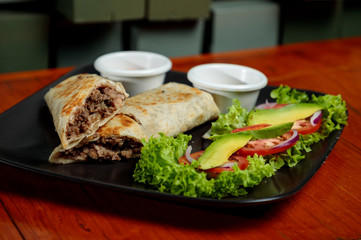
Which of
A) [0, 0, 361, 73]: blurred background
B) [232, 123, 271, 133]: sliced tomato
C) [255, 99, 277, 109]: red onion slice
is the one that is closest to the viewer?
[232, 123, 271, 133]: sliced tomato

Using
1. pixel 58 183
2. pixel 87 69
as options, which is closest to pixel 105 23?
pixel 87 69

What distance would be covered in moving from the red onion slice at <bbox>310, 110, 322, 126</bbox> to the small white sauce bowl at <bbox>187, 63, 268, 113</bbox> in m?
0.26

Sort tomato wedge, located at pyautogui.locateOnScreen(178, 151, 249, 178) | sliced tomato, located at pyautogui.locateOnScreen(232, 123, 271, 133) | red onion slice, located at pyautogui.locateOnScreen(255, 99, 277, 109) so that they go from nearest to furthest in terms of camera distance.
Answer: tomato wedge, located at pyautogui.locateOnScreen(178, 151, 249, 178) → sliced tomato, located at pyautogui.locateOnScreen(232, 123, 271, 133) → red onion slice, located at pyautogui.locateOnScreen(255, 99, 277, 109)

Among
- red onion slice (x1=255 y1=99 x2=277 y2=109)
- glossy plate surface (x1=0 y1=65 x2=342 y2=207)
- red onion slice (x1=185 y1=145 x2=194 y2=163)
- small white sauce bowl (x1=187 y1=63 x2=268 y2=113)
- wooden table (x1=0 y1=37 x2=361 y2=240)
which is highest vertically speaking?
small white sauce bowl (x1=187 y1=63 x2=268 y2=113)

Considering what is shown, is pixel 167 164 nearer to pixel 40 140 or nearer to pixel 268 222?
pixel 268 222

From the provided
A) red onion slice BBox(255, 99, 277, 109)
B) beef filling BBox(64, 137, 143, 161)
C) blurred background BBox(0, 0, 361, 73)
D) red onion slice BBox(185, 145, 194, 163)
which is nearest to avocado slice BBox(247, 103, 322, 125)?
red onion slice BBox(255, 99, 277, 109)

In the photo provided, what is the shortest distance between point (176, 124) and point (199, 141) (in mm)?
112

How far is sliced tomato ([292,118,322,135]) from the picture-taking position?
71.7 inches

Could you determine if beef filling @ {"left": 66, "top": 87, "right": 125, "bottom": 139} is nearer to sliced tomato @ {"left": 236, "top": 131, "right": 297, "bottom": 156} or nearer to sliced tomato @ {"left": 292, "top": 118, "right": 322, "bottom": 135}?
sliced tomato @ {"left": 236, "top": 131, "right": 297, "bottom": 156}

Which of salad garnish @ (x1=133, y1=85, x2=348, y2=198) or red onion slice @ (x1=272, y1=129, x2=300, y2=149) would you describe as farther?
red onion slice @ (x1=272, y1=129, x2=300, y2=149)

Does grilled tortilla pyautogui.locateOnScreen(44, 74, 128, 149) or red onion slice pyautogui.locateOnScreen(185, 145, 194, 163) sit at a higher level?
grilled tortilla pyautogui.locateOnScreen(44, 74, 128, 149)

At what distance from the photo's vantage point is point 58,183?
1549 millimetres

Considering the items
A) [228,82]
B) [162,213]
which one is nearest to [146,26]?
[228,82]

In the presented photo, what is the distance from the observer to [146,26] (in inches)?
143
